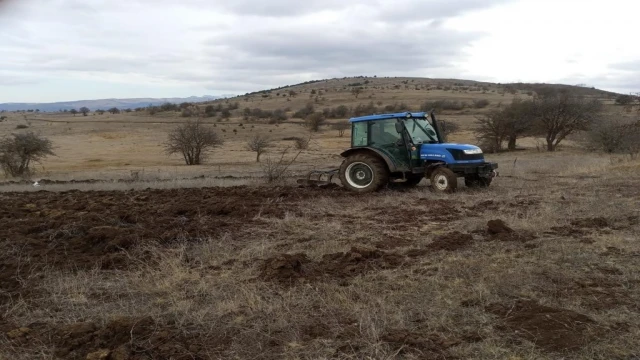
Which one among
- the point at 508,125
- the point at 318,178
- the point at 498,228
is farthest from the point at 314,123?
the point at 498,228

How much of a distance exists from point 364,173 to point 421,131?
5.70ft


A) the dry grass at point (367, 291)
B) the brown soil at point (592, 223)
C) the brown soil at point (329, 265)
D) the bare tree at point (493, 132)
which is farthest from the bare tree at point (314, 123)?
the brown soil at point (329, 265)

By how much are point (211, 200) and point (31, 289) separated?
5707mm

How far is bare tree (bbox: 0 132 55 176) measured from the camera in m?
26.1

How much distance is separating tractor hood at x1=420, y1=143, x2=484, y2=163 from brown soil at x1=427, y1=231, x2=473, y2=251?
15.6 feet

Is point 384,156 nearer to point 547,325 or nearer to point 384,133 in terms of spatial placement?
point 384,133

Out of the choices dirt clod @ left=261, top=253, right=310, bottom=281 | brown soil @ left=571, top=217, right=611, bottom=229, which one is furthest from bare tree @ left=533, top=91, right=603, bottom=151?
dirt clod @ left=261, top=253, right=310, bottom=281

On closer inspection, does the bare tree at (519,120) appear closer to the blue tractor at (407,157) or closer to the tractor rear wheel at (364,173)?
the blue tractor at (407,157)

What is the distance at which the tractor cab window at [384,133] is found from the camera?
467 inches

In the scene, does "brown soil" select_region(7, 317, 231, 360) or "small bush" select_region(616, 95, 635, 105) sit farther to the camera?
"small bush" select_region(616, 95, 635, 105)

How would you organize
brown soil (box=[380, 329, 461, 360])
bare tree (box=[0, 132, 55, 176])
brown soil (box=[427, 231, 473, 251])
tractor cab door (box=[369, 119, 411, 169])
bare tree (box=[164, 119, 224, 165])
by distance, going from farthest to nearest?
1. bare tree (box=[164, 119, 224, 165])
2. bare tree (box=[0, 132, 55, 176])
3. tractor cab door (box=[369, 119, 411, 169])
4. brown soil (box=[427, 231, 473, 251])
5. brown soil (box=[380, 329, 461, 360])

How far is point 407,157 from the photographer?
11742 millimetres

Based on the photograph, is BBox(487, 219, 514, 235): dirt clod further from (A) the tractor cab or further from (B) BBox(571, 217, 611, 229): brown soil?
(A) the tractor cab

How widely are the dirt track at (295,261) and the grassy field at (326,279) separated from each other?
2 cm
